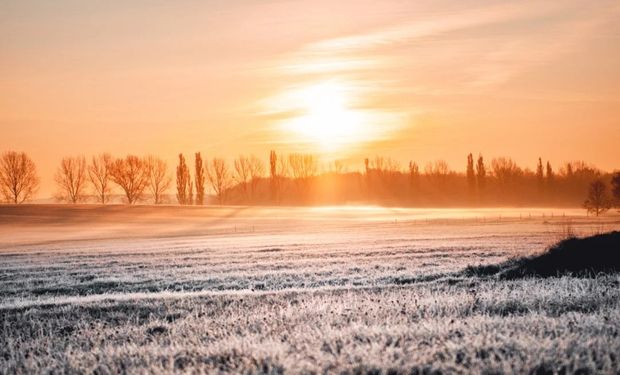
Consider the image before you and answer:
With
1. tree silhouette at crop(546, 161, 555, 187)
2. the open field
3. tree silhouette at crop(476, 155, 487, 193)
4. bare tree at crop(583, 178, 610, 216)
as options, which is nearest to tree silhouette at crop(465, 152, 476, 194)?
tree silhouette at crop(476, 155, 487, 193)

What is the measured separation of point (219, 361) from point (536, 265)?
11123mm

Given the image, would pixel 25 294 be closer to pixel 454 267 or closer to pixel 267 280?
pixel 267 280

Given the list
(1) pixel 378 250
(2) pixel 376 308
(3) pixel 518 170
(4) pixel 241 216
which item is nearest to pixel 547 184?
(3) pixel 518 170

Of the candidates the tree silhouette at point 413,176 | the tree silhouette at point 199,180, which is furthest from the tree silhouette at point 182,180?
the tree silhouette at point 413,176

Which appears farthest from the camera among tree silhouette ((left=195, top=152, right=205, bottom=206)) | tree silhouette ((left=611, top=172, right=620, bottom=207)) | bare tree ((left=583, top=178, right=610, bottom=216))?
tree silhouette ((left=195, top=152, right=205, bottom=206))

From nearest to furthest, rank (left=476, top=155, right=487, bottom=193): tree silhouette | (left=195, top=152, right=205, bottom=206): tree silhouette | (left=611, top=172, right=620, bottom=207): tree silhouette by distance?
(left=611, top=172, right=620, bottom=207): tree silhouette
(left=195, top=152, right=205, bottom=206): tree silhouette
(left=476, top=155, right=487, bottom=193): tree silhouette

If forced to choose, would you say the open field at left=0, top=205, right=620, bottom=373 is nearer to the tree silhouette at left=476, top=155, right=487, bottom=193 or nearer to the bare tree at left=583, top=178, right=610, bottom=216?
the bare tree at left=583, top=178, right=610, bottom=216

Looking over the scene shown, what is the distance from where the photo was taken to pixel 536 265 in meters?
Answer: 15.0

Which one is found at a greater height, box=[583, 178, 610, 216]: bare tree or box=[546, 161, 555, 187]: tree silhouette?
box=[546, 161, 555, 187]: tree silhouette

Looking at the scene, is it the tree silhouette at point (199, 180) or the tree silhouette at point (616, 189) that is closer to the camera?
the tree silhouette at point (616, 189)

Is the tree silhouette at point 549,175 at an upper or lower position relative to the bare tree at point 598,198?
upper

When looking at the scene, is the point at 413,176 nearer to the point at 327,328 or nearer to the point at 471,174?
the point at 471,174

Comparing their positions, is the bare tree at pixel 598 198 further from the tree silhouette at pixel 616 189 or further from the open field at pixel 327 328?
the open field at pixel 327 328

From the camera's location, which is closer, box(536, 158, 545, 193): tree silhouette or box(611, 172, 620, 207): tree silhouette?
box(611, 172, 620, 207): tree silhouette
